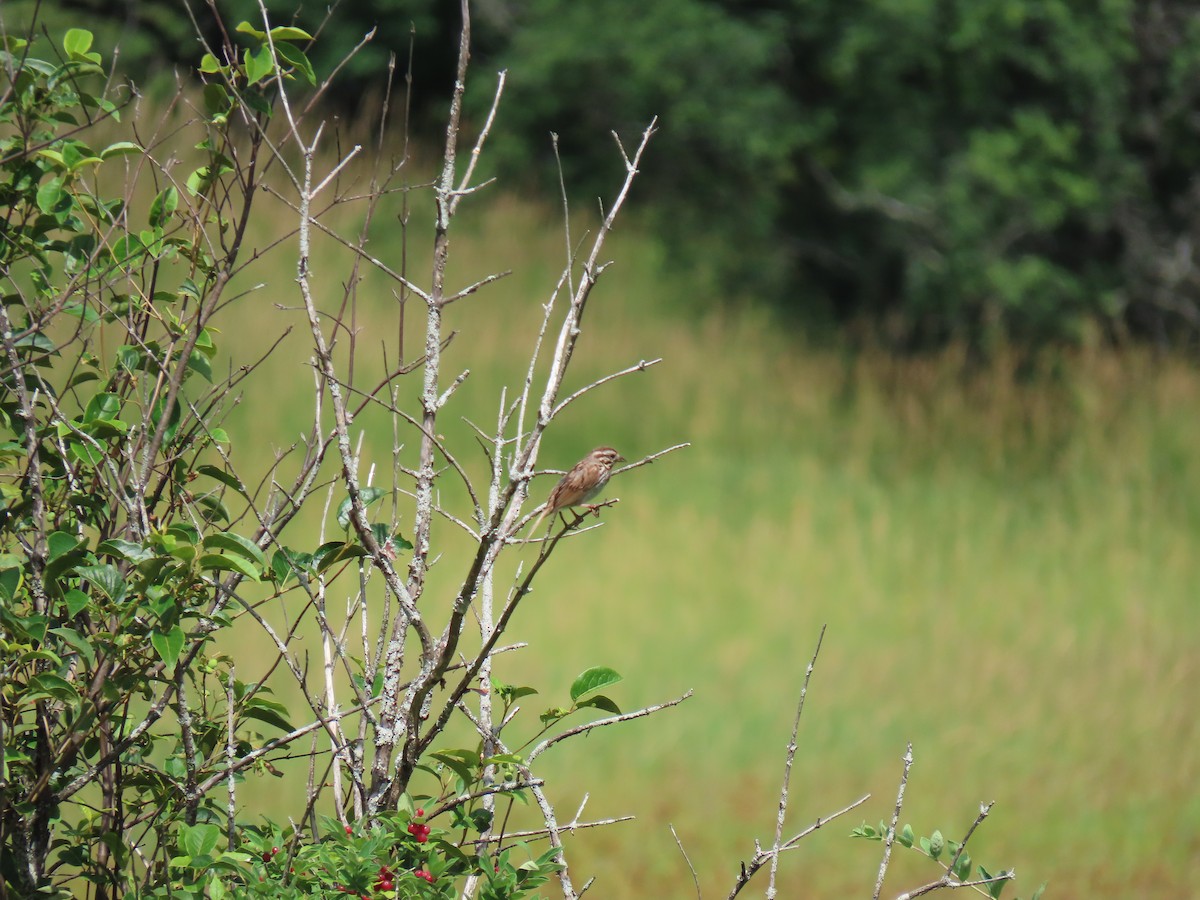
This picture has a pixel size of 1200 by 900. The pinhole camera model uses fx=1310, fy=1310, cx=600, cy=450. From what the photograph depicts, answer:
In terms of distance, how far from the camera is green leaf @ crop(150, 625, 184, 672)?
185cm

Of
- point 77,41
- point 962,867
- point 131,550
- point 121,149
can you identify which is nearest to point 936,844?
point 962,867

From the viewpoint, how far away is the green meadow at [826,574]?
693 centimetres

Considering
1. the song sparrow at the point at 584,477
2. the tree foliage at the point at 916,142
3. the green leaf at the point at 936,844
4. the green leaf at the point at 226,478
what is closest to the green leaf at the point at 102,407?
the green leaf at the point at 226,478

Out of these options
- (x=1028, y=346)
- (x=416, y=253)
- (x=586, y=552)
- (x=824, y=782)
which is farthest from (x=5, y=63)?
(x=1028, y=346)

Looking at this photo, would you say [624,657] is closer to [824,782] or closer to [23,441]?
[824,782]

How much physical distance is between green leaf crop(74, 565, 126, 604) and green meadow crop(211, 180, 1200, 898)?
14.1ft

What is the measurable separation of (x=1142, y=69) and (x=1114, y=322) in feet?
8.28

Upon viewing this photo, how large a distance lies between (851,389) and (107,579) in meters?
11.2

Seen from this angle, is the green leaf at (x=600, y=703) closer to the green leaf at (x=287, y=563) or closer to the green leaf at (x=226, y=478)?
the green leaf at (x=287, y=563)

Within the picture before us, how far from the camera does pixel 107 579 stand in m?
1.87

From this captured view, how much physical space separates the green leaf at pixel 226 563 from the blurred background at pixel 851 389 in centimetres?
492

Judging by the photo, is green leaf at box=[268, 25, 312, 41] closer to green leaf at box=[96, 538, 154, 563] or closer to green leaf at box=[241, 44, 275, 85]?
green leaf at box=[241, 44, 275, 85]

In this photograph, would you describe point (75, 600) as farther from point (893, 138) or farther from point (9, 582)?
point (893, 138)

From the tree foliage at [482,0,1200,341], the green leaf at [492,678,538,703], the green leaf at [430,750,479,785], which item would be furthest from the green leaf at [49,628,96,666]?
the tree foliage at [482,0,1200,341]
